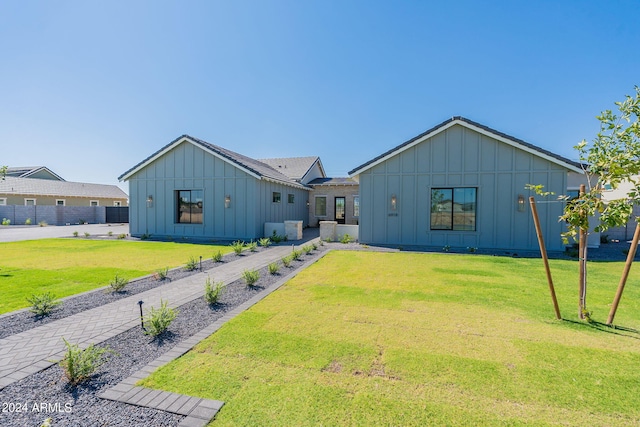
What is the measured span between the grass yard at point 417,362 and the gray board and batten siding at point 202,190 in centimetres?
1001

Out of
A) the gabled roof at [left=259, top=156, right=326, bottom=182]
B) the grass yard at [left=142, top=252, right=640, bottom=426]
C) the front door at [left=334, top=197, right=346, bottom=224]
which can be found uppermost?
the gabled roof at [left=259, top=156, right=326, bottom=182]

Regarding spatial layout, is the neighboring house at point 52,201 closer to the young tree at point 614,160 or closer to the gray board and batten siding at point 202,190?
the gray board and batten siding at point 202,190

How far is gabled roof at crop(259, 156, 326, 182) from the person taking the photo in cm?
2380

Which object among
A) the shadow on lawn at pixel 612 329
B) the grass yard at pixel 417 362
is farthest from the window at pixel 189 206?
the shadow on lawn at pixel 612 329

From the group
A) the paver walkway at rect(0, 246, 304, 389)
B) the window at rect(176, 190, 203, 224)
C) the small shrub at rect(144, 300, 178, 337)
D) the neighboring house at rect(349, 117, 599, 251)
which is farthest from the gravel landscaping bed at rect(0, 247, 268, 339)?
the window at rect(176, 190, 203, 224)

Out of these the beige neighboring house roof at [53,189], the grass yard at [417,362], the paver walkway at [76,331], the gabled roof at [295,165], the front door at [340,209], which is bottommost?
the paver walkway at [76,331]

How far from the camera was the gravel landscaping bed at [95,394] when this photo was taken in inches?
94.9

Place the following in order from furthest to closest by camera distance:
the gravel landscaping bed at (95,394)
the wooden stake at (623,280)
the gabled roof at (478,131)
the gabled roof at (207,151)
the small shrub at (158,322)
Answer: the gabled roof at (207,151) < the gabled roof at (478,131) < the wooden stake at (623,280) < the small shrub at (158,322) < the gravel landscaping bed at (95,394)

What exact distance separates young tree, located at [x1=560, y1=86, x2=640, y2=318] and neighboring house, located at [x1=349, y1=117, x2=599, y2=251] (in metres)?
7.62

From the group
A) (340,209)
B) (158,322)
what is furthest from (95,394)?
(340,209)

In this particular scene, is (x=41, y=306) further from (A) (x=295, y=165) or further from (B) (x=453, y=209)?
(A) (x=295, y=165)

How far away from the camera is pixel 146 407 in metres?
2.57

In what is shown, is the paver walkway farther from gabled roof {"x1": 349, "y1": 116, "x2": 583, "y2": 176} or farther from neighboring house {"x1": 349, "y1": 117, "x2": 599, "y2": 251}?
gabled roof {"x1": 349, "y1": 116, "x2": 583, "y2": 176}

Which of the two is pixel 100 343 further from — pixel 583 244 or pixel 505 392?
pixel 583 244
